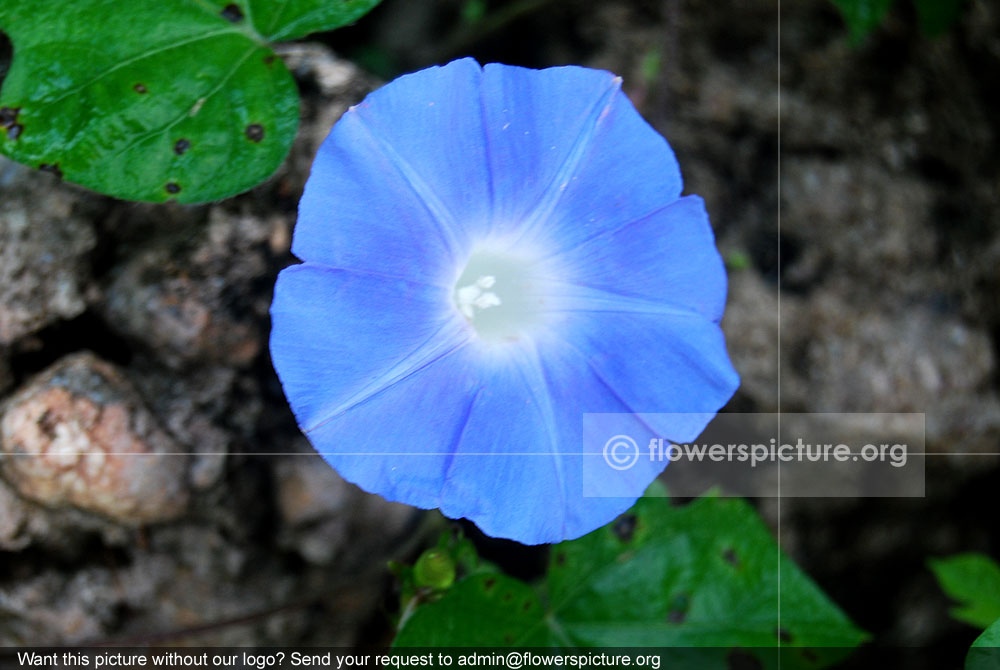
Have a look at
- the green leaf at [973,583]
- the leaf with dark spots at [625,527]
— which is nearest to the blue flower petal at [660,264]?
the leaf with dark spots at [625,527]

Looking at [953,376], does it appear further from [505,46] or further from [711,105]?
[505,46]

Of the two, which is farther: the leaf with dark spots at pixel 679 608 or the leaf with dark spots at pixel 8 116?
the leaf with dark spots at pixel 679 608

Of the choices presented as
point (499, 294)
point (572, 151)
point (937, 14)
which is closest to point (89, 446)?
point (499, 294)

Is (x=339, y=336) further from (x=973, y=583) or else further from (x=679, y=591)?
(x=973, y=583)

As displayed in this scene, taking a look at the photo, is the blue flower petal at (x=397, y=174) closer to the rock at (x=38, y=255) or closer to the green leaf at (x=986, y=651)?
the rock at (x=38, y=255)

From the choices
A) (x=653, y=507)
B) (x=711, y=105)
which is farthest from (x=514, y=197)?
(x=711, y=105)
